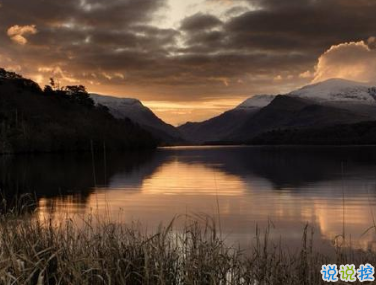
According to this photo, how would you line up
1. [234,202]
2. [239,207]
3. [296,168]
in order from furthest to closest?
[296,168]
[234,202]
[239,207]

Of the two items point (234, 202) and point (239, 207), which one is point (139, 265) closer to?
point (239, 207)

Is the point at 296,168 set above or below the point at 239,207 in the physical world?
below

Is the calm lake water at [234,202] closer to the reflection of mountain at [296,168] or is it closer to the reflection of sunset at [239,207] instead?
the reflection of sunset at [239,207]

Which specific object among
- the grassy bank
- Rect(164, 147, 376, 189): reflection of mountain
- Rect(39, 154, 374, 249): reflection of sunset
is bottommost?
Rect(164, 147, 376, 189): reflection of mountain

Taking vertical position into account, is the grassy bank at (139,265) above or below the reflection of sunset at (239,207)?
above

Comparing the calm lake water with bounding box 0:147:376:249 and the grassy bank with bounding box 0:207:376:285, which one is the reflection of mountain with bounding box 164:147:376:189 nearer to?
the calm lake water with bounding box 0:147:376:249

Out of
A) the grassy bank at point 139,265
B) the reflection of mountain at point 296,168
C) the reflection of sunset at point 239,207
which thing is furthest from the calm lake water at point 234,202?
the grassy bank at point 139,265

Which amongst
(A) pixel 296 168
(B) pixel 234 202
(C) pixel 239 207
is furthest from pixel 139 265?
(A) pixel 296 168

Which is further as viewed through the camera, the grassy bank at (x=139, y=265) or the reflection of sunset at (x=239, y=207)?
the reflection of sunset at (x=239, y=207)

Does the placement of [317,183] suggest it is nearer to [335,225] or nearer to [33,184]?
[335,225]

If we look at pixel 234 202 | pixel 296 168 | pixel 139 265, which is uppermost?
pixel 139 265

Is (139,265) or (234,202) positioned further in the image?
(234,202)

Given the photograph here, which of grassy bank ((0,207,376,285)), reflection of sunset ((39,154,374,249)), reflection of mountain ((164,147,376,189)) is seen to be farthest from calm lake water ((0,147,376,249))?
grassy bank ((0,207,376,285))

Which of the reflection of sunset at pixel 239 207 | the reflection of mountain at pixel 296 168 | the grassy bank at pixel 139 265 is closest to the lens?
the grassy bank at pixel 139 265
